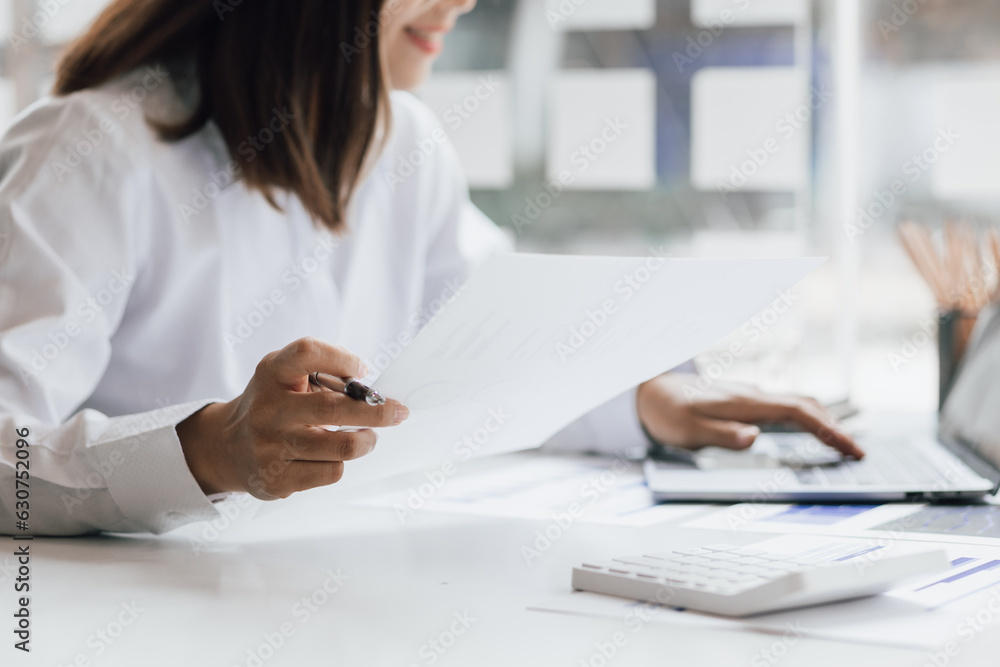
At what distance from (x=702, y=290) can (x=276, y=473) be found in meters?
0.32

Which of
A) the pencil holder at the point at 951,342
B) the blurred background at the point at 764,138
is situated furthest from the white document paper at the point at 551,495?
the blurred background at the point at 764,138

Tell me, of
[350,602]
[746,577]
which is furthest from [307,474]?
[746,577]

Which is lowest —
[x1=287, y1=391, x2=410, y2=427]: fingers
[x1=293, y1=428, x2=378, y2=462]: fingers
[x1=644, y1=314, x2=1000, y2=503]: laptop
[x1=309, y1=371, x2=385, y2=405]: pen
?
[x1=644, y1=314, x2=1000, y2=503]: laptop

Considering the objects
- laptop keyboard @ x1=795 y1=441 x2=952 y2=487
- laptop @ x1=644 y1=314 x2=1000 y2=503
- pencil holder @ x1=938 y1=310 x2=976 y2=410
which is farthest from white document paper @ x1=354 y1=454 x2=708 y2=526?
pencil holder @ x1=938 y1=310 x2=976 y2=410

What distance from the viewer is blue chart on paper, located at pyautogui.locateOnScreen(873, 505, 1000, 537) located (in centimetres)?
69

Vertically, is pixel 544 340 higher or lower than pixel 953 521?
higher

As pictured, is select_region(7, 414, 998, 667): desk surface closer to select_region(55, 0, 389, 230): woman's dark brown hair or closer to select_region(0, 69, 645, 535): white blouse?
select_region(0, 69, 645, 535): white blouse

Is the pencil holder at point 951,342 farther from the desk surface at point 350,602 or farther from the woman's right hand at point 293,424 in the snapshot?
the woman's right hand at point 293,424

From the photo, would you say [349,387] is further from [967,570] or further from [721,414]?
[721,414]

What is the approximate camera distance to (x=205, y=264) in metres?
0.95

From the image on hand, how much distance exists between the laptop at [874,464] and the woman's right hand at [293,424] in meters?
0.33

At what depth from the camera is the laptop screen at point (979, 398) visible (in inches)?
38.8

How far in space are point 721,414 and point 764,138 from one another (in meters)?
1.40

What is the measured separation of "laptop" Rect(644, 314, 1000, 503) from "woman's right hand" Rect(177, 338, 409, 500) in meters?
0.33
